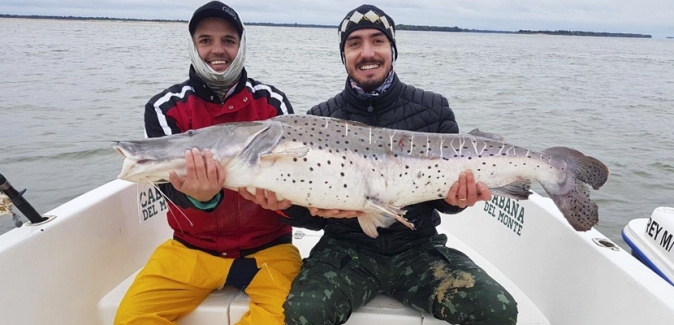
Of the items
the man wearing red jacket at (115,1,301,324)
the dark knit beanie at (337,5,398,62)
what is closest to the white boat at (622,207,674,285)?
the dark knit beanie at (337,5,398,62)

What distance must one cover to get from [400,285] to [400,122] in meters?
1.17

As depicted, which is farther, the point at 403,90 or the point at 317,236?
the point at 317,236

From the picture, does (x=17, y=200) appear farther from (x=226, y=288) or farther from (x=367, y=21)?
(x=367, y=21)

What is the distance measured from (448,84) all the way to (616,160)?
35.6ft

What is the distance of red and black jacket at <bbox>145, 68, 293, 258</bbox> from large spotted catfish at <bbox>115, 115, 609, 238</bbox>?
678 millimetres

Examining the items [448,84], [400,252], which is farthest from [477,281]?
[448,84]

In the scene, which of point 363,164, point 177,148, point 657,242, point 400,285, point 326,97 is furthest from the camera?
point 326,97

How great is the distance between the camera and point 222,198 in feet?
11.7

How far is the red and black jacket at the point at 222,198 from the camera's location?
3730 millimetres

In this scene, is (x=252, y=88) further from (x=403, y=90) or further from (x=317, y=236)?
(x=317, y=236)

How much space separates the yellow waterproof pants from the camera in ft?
11.1

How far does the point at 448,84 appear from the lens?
2228cm

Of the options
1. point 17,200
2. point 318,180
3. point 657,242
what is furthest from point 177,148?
point 657,242

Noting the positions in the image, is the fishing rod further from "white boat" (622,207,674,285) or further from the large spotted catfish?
"white boat" (622,207,674,285)
